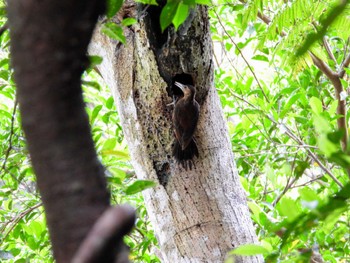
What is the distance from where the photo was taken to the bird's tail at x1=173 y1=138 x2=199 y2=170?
59.7 inches

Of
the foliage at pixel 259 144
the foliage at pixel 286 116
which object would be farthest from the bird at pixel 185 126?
the foliage at pixel 286 116

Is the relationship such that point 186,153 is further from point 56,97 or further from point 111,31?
point 56,97

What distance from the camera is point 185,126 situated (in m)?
1.54

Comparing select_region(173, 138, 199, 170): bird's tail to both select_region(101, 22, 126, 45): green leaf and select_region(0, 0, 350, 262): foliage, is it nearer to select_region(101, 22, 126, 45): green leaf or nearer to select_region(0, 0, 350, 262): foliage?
select_region(0, 0, 350, 262): foliage

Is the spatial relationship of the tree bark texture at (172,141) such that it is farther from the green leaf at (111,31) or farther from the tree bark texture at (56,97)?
the tree bark texture at (56,97)

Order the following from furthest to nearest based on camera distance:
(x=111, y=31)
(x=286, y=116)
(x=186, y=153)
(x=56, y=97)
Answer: (x=286, y=116) < (x=186, y=153) < (x=111, y=31) < (x=56, y=97)

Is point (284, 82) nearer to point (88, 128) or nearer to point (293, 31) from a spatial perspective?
point (293, 31)

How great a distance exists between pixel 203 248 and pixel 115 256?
3.76 feet

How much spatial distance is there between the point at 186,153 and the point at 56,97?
1.08 meters

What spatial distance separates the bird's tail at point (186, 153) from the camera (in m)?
1.52

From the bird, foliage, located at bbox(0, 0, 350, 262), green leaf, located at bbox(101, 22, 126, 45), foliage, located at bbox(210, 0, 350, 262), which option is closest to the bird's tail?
the bird

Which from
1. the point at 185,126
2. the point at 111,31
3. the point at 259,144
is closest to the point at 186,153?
the point at 185,126

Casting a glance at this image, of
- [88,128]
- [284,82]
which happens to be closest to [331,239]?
[284,82]

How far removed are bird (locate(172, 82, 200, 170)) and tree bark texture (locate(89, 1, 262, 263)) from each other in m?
0.02
